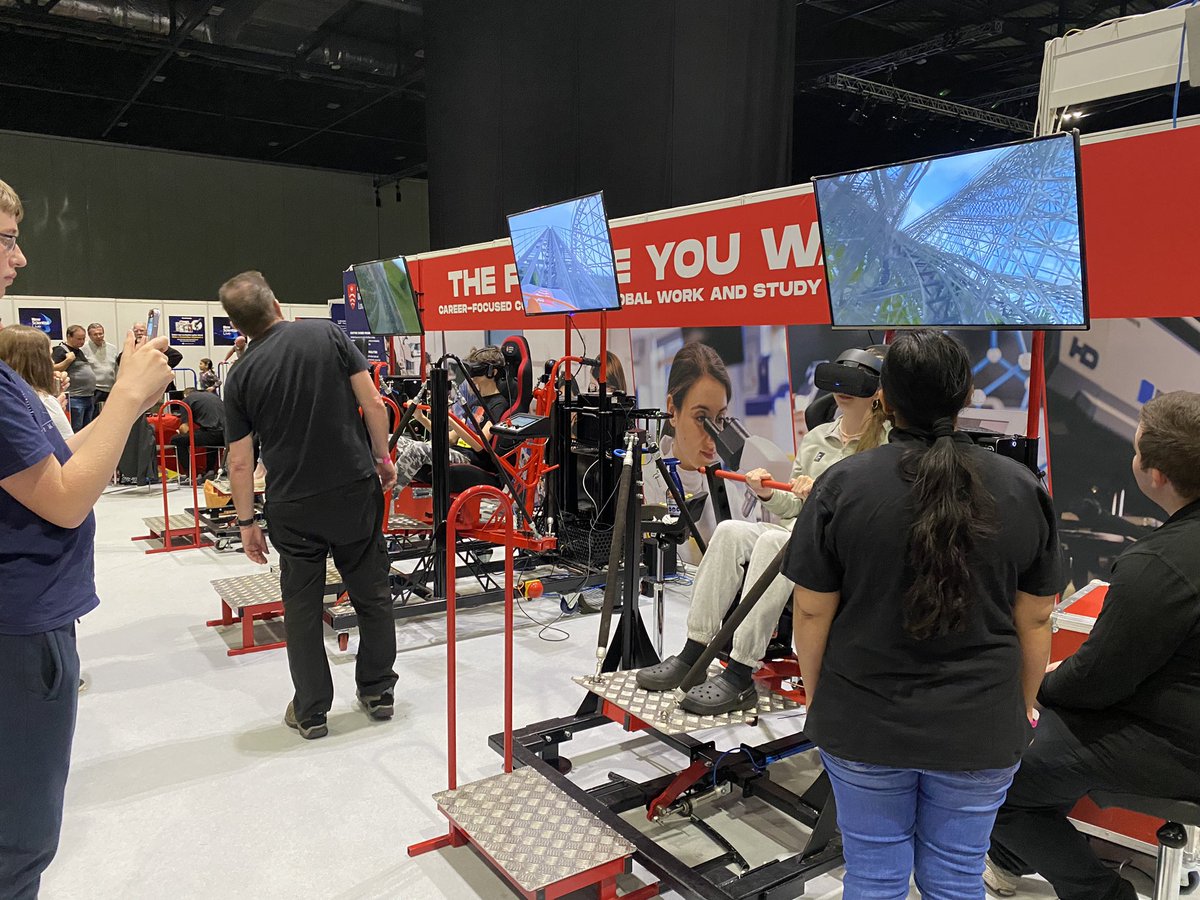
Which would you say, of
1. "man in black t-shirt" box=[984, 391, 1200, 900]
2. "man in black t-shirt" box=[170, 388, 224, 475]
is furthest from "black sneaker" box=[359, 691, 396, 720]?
"man in black t-shirt" box=[170, 388, 224, 475]

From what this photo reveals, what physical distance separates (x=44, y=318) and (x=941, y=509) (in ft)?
43.7

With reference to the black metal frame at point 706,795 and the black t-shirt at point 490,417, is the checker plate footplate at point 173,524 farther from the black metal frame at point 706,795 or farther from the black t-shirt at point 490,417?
the black metal frame at point 706,795

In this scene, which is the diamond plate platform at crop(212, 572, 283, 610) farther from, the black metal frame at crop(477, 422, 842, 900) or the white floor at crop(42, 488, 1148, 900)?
the black metal frame at crop(477, 422, 842, 900)

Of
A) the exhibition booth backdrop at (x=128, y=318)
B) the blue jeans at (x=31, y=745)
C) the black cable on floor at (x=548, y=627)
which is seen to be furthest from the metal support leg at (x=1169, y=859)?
the exhibition booth backdrop at (x=128, y=318)

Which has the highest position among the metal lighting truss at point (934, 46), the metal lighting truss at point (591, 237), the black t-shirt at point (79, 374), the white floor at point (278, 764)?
the metal lighting truss at point (934, 46)

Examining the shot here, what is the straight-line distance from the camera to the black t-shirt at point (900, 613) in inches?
63.5

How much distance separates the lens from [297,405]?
11.6 feet

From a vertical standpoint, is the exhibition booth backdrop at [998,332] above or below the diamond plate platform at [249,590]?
above

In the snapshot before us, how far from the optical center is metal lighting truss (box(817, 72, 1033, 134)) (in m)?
11.0

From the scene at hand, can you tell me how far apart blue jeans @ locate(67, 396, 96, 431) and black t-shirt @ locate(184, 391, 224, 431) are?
2.13 meters

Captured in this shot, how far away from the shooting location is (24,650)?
1671 mm

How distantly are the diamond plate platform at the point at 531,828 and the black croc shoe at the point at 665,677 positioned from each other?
470 millimetres

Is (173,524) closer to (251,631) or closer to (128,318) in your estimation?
(251,631)

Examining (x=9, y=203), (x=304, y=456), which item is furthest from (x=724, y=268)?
(x=9, y=203)
